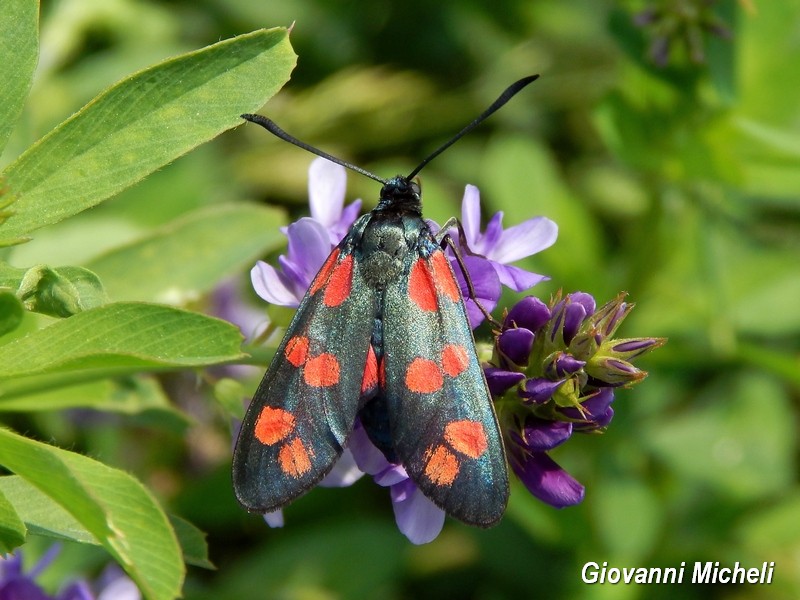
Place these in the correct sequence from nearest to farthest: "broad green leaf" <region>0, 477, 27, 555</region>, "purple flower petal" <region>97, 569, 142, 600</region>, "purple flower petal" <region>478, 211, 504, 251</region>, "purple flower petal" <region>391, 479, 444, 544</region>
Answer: "broad green leaf" <region>0, 477, 27, 555</region> < "purple flower petal" <region>391, 479, 444, 544</region> < "purple flower petal" <region>478, 211, 504, 251</region> < "purple flower petal" <region>97, 569, 142, 600</region>

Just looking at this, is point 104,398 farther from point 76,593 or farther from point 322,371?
point 322,371

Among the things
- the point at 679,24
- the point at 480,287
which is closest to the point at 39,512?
the point at 480,287

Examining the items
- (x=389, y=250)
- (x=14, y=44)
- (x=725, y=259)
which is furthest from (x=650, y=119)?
(x=14, y=44)

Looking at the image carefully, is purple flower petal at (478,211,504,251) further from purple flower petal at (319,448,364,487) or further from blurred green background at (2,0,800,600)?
blurred green background at (2,0,800,600)

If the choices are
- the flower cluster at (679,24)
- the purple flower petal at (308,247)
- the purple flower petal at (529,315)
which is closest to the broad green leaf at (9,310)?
the purple flower petal at (308,247)

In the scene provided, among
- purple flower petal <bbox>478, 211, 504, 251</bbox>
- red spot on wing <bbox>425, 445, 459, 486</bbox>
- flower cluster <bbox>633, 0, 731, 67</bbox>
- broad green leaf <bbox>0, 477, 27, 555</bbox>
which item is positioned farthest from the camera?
flower cluster <bbox>633, 0, 731, 67</bbox>

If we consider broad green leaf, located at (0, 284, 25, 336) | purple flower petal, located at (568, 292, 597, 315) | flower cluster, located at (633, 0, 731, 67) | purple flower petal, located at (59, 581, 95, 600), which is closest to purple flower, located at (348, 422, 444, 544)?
purple flower petal, located at (568, 292, 597, 315)

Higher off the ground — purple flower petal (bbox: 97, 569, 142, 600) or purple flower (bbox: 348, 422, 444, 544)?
purple flower (bbox: 348, 422, 444, 544)
